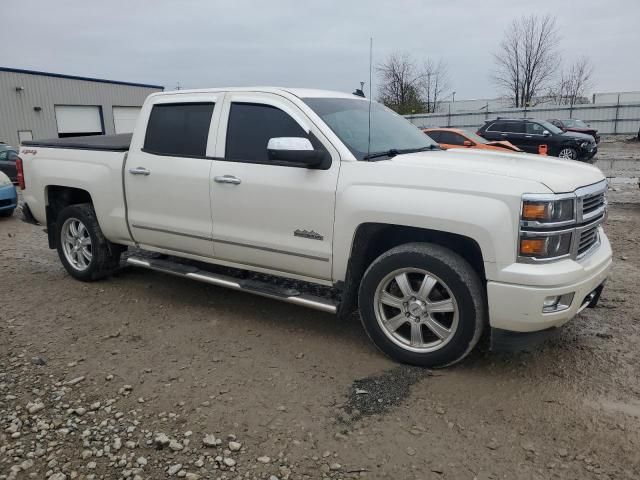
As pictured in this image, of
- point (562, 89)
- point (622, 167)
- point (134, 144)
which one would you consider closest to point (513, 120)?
point (622, 167)

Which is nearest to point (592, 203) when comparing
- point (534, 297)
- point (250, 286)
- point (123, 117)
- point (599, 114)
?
point (534, 297)

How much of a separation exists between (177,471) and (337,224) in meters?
1.89

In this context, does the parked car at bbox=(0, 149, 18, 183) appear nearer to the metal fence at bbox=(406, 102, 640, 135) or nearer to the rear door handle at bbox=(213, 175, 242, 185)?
the rear door handle at bbox=(213, 175, 242, 185)

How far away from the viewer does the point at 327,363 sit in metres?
3.89

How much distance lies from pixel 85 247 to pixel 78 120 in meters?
31.4

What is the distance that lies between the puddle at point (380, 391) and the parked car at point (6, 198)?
9274 mm

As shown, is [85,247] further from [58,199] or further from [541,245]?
[541,245]

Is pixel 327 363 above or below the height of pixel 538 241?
below

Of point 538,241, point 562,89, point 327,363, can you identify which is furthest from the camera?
point 562,89

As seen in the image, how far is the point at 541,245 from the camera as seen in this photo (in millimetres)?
3176

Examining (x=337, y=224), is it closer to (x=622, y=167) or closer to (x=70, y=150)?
(x=70, y=150)

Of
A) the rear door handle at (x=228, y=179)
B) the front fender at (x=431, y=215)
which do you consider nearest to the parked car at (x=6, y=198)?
the rear door handle at (x=228, y=179)

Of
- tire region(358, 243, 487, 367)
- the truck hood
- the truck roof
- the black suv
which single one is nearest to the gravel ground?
tire region(358, 243, 487, 367)

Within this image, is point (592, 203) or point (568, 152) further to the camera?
point (568, 152)
